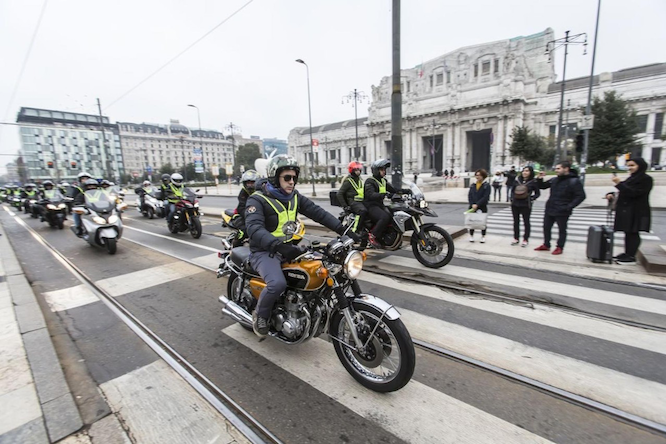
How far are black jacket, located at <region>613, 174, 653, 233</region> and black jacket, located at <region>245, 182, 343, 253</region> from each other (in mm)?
5657

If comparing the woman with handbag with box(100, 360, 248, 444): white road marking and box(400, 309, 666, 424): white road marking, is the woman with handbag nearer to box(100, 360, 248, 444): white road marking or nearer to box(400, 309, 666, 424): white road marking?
box(400, 309, 666, 424): white road marking

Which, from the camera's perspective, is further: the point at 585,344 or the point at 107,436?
the point at 585,344

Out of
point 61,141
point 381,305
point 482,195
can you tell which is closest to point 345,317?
point 381,305

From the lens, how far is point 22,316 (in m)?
4.07

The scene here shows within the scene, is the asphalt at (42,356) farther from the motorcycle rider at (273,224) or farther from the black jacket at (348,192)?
the black jacket at (348,192)

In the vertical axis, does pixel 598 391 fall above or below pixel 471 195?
below

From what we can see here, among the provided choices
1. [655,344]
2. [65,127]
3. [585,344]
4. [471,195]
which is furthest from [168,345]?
[65,127]

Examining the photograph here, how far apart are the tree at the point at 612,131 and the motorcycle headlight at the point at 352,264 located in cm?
3852

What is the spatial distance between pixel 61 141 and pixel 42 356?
416 feet

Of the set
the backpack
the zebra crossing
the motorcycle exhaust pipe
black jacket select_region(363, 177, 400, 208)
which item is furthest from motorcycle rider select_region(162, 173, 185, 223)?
the zebra crossing

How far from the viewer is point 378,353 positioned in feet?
8.57

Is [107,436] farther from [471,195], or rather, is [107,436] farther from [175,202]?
[175,202]

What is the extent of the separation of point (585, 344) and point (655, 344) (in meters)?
0.67

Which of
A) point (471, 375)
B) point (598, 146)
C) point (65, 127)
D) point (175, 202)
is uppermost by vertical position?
point (65, 127)
